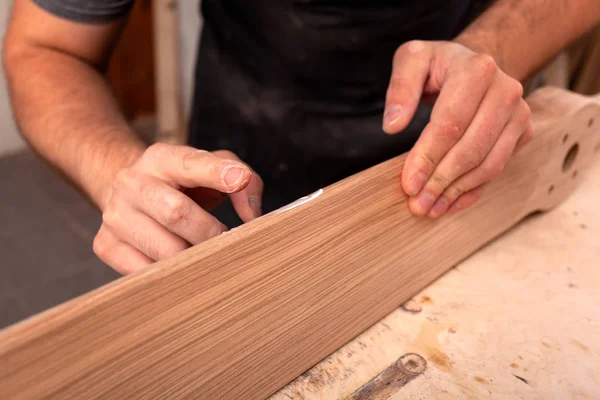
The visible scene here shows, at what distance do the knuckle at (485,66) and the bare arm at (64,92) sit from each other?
0.43m

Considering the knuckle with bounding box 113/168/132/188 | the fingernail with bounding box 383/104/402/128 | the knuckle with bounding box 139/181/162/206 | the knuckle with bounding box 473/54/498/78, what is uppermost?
the knuckle with bounding box 473/54/498/78

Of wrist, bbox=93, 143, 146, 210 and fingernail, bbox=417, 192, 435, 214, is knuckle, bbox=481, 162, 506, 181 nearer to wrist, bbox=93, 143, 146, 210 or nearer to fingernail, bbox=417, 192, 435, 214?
Answer: fingernail, bbox=417, 192, 435, 214

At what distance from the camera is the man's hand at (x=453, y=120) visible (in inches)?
23.0

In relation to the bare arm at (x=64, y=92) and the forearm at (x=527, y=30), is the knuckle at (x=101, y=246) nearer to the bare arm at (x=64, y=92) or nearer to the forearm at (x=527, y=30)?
the bare arm at (x=64, y=92)

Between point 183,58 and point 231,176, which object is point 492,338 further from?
point 183,58

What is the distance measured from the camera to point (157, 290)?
39 cm

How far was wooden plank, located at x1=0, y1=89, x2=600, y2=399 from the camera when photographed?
37 centimetres

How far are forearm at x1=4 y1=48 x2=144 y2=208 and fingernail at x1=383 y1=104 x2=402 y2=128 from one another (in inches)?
12.5

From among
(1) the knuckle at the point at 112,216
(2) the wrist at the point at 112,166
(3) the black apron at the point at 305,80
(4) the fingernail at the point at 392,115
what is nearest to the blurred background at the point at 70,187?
(3) the black apron at the point at 305,80

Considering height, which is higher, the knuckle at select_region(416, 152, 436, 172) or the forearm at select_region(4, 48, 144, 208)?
the knuckle at select_region(416, 152, 436, 172)

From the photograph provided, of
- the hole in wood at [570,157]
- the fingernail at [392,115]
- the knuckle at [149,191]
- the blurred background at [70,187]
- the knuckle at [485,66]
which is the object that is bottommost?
the blurred background at [70,187]

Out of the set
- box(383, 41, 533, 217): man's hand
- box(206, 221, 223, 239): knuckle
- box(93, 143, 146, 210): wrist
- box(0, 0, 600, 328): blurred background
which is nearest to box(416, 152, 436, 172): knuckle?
box(383, 41, 533, 217): man's hand

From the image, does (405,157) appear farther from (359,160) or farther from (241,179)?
(359,160)

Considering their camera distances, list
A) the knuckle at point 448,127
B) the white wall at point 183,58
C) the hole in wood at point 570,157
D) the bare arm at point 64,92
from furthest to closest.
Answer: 1. the white wall at point 183,58
2. the hole in wood at point 570,157
3. the bare arm at point 64,92
4. the knuckle at point 448,127
